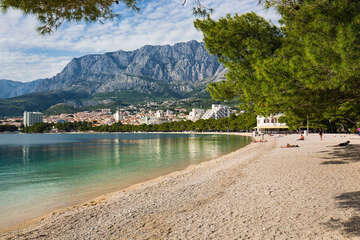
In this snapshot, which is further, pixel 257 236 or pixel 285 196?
pixel 285 196

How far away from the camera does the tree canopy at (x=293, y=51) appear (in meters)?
5.14

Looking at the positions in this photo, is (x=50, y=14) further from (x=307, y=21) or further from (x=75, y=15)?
(x=307, y=21)

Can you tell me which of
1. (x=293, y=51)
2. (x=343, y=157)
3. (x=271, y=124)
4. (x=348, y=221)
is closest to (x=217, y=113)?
(x=271, y=124)

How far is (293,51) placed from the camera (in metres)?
6.82

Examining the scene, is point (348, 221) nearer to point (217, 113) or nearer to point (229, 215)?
point (229, 215)

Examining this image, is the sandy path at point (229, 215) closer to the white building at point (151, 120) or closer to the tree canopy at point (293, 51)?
the tree canopy at point (293, 51)

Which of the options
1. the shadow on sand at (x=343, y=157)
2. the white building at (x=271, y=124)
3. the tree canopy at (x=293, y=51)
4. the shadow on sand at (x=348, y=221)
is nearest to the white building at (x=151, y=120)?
the white building at (x=271, y=124)

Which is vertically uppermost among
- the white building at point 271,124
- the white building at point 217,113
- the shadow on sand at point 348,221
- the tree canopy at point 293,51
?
the white building at point 217,113

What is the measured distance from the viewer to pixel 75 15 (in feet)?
13.6

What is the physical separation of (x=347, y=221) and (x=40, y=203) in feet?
34.0

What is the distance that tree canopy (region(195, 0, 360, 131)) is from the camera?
5141 mm

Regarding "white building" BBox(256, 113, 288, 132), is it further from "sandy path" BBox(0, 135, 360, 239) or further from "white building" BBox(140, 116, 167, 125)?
"white building" BBox(140, 116, 167, 125)

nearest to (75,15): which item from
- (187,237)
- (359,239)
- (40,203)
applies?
(187,237)

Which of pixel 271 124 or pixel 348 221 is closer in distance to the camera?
pixel 348 221
